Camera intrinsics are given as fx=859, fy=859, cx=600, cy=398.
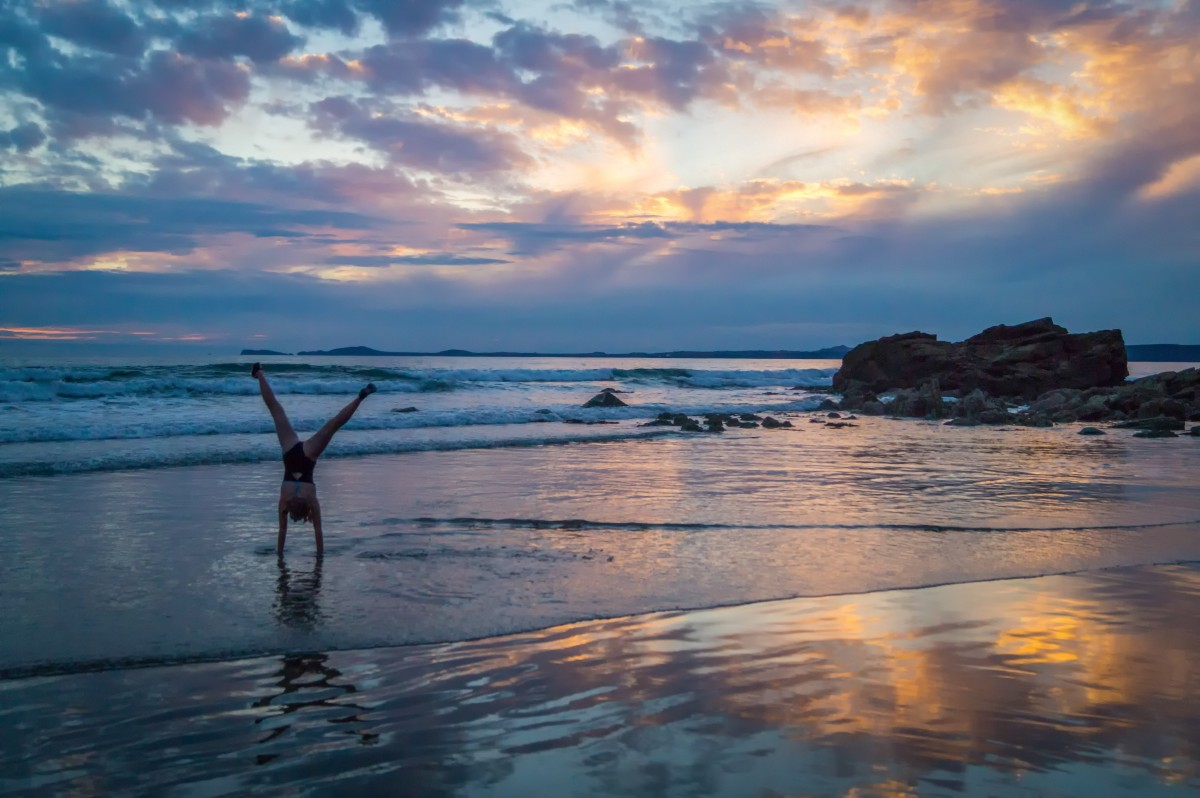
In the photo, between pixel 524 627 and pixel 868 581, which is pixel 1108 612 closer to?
pixel 868 581

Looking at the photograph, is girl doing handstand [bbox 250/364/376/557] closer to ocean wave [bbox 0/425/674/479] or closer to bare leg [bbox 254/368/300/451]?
bare leg [bbox 254/368/300/451]

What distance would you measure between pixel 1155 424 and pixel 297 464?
24.5 metres

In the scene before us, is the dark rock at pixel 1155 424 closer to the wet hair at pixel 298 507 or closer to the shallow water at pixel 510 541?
the shallow water at pixel 510 541

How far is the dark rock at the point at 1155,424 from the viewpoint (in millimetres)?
23812

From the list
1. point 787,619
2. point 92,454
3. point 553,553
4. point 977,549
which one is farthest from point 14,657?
point 92,454

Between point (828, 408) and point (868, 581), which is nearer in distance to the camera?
point (868, 581)

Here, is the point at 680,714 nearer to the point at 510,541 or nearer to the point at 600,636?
the point at 600,636

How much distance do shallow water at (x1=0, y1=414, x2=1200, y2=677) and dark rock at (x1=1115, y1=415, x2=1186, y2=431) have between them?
9.00 metres

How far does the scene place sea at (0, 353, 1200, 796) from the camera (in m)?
3.77

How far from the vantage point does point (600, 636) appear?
18.6 feet

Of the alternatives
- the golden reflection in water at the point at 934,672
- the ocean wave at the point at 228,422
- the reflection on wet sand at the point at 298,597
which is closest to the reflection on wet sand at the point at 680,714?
the golden reflection in water at the point at 934,672

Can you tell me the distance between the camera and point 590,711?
4.36 metres

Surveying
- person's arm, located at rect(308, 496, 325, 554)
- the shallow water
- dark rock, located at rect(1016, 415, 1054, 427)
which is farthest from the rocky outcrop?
person's arm, located at rect(308, 496, 325, 554)

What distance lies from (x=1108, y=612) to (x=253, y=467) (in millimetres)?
13345
